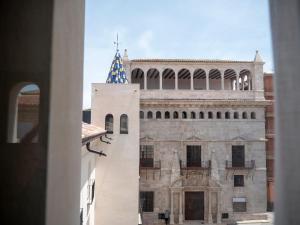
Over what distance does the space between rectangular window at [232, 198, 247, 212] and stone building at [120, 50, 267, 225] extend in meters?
0.06

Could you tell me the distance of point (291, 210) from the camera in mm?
2090

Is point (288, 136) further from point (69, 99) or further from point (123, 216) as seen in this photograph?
point (123, 216)

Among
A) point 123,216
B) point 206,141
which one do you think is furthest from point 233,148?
point 123,216

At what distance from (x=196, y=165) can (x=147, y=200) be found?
4.01 meters

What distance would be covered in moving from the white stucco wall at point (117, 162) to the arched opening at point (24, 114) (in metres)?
10.3

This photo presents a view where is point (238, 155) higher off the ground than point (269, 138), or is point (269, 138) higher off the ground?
point (269, 138)

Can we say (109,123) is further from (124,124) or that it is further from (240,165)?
(240,165)

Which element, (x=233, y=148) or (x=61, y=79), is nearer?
(x=61, y=79)

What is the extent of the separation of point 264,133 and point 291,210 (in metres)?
20.2

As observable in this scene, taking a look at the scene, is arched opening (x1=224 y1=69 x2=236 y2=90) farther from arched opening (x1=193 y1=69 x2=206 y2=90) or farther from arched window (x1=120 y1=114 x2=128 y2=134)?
arched window (x1=120 y1=114 x2=128 y2=134)

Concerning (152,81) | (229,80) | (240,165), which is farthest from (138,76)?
(240,165)

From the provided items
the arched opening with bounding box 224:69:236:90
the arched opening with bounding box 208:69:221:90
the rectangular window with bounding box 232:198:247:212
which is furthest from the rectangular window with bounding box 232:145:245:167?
the arched opening with bounding box 224:69:236:90

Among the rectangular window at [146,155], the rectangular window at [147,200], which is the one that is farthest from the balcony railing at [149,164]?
the rectangular window at [147,200]

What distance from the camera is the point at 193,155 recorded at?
2059 centimetres
